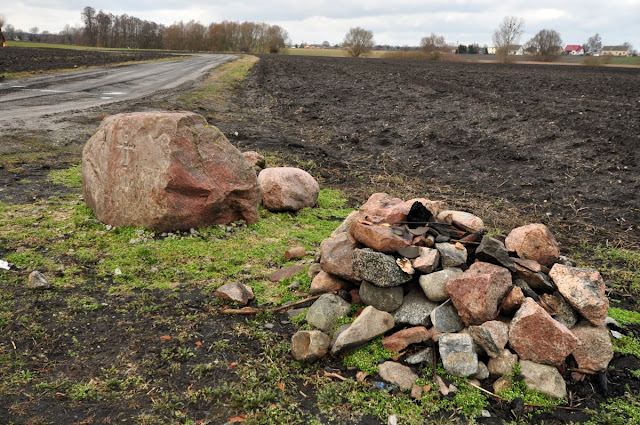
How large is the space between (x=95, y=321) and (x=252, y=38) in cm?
9779

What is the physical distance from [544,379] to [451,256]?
4.07 feet

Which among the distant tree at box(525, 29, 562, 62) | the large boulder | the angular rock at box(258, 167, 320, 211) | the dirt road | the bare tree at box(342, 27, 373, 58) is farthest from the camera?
the bare tree at box(342, 27, 373, 58)

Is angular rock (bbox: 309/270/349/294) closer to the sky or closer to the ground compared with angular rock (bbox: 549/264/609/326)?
closer to the ground

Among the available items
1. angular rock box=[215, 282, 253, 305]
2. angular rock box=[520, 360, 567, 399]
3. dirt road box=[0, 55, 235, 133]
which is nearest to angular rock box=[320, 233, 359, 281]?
angular rock box=[215, 282, 253, 305]

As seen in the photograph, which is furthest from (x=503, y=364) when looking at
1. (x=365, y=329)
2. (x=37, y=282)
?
(x=37, y=282)

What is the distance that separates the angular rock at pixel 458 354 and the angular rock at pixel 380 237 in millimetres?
957

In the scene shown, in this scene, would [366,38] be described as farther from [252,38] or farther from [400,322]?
[400,322]

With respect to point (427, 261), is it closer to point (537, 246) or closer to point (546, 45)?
point (537, 246)

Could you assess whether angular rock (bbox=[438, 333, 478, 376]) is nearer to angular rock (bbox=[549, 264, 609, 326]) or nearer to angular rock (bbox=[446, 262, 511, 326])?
angular rock (bbox=[446, 262, 511, 326])

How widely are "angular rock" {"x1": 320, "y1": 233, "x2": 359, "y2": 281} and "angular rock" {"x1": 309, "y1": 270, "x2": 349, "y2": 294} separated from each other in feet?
0.28

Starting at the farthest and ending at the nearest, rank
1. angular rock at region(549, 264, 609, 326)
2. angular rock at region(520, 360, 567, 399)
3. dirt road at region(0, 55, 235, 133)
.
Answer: dirt road at region(0, 55, 235, 133), angular rock at region(549, 264, 609, 326), angular rock at region(520, 360, 567, 399)

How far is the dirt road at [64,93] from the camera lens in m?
13.0

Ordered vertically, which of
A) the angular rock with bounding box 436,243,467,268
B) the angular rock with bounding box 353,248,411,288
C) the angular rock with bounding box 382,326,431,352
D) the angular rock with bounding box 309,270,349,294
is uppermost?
the angular rock with bounding box 436,243,467,268

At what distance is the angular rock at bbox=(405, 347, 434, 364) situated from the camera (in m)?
3.94
